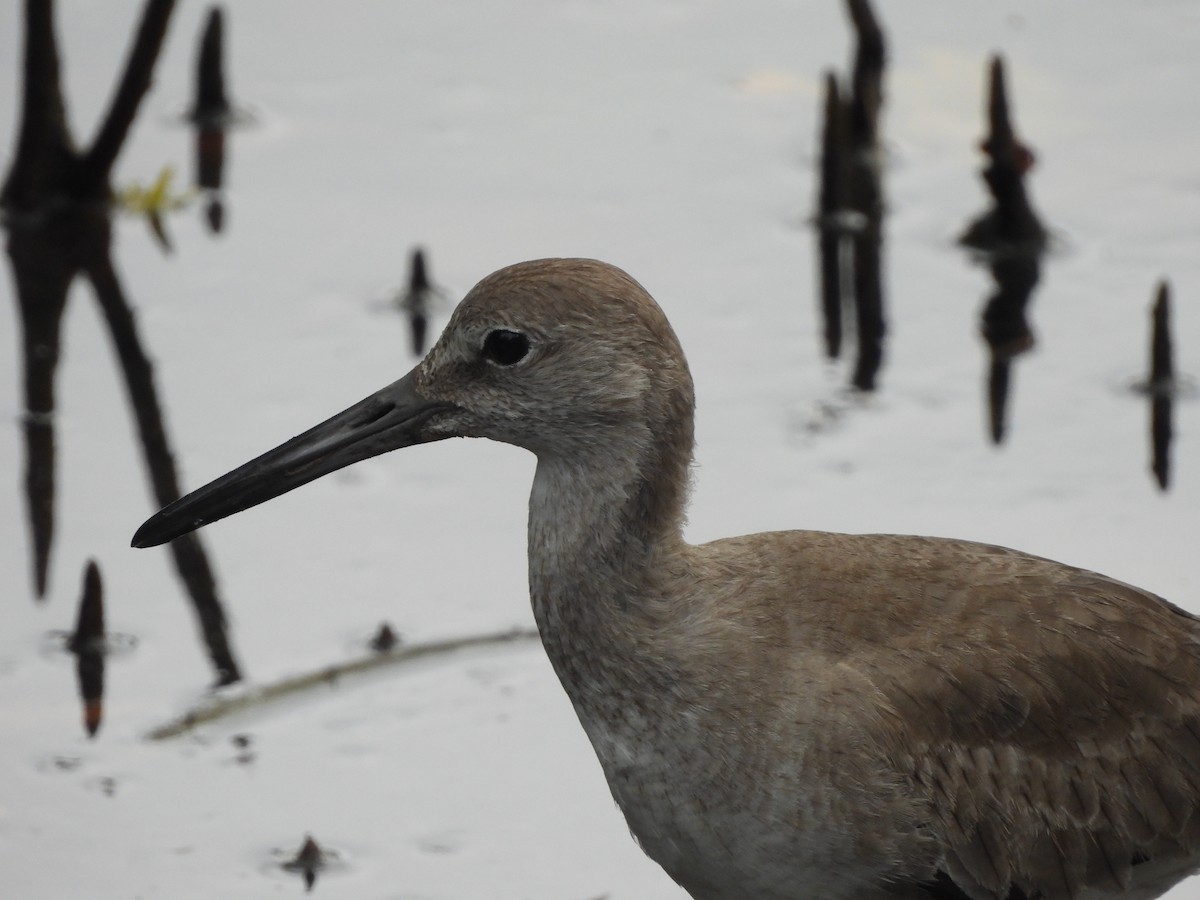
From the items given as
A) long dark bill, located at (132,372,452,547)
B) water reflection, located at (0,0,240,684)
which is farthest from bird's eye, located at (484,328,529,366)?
water reflection, located at (0,0,240,684)

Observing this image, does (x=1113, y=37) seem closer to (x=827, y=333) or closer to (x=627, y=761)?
(x=827, y=333)

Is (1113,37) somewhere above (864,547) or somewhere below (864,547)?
above

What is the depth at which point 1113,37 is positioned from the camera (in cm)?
1184

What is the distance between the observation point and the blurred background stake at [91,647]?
7570 millimetres

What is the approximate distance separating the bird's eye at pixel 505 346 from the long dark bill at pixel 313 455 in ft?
0.72

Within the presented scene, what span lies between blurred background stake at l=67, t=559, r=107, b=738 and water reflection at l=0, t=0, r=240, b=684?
60.5 inches

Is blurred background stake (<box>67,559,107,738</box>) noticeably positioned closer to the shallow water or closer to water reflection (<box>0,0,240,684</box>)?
the shallow water

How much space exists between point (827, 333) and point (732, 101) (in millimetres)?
2159

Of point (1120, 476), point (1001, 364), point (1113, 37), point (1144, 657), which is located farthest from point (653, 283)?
point (1144, 657)

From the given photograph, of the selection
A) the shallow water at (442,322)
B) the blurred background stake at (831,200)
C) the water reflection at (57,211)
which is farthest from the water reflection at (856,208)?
the water reflection at (57,211)

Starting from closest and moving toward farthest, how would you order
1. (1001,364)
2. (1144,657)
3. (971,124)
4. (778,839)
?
(778,839) → (1144,657) → (1001,364) → (971,124)

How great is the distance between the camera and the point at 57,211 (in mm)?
10617

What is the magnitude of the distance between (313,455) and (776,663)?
1371 mm

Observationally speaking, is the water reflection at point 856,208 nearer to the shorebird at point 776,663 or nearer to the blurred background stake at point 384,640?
the blurred background stake at point 384,640
